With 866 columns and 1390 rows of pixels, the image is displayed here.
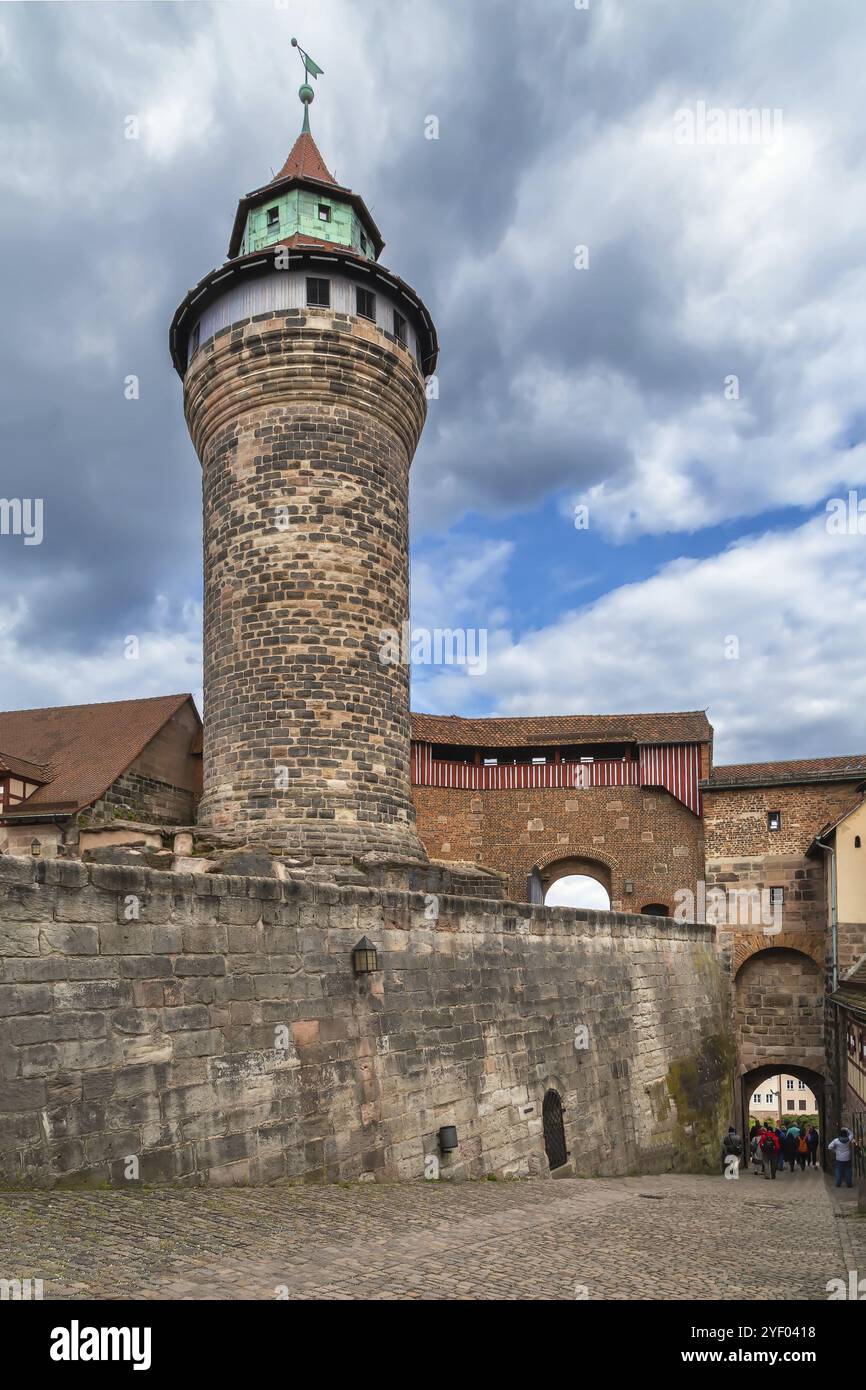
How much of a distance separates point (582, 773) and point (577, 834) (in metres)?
1.64

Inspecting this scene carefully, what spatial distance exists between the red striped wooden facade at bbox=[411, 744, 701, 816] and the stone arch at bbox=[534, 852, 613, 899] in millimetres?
1946

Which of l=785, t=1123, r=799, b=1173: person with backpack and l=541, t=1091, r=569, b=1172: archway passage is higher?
l=541, t=1091, r=569, b=1172: archway passage

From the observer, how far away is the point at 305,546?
49.8 ft

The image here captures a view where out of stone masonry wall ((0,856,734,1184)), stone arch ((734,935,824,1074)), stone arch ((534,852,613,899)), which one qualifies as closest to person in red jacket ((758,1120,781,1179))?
stone arch ((734,935,824,1074))

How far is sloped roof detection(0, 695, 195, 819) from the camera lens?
62.0ft

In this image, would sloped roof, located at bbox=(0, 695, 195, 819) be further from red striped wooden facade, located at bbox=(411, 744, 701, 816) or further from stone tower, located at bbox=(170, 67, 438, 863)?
red striped wooden facade, located at bbox=(411, 744, 701, 816)

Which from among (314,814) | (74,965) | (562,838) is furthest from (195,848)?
(562,838)

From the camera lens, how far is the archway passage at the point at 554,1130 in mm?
12789

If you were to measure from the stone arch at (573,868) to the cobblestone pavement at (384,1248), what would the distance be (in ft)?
58.0

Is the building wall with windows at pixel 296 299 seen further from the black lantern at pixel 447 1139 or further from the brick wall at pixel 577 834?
the brick wall at pixel 577 834

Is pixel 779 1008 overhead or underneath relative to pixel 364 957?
underneath

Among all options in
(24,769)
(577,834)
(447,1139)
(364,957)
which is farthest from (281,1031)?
(577,834)

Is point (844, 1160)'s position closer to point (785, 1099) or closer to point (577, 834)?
point (577, 834)

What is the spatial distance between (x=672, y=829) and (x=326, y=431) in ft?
50.2
